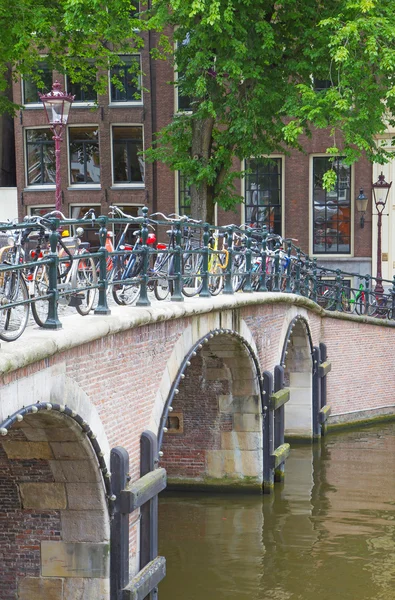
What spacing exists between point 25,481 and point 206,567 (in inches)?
156

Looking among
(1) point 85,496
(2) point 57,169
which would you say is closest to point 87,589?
(1) point 85,496

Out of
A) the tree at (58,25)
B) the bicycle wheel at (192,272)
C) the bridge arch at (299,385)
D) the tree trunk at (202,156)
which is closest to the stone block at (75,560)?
the bicycle wheel at (192,272)

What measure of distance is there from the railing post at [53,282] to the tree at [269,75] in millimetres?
9164

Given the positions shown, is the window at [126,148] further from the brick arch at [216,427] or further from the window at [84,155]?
the brick arch at [216,427]

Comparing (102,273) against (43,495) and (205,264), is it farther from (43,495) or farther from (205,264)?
(205,264)

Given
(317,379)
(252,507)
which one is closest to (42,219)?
(252,507)

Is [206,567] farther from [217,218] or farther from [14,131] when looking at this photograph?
[14,131]

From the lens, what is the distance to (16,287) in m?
6.68

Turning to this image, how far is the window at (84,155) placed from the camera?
85.0ft

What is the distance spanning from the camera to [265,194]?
2586cm

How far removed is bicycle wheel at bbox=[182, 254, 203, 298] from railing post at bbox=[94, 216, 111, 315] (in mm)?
3056

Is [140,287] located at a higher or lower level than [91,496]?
higher

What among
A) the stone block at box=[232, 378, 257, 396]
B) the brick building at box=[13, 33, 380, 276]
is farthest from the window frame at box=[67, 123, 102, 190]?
the stone block at box=[232, 378, 257, 396]

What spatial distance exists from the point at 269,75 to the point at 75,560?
10997 mm
